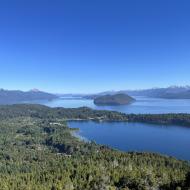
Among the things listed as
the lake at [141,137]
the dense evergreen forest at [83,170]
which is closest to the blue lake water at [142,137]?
the lake at [141,137]

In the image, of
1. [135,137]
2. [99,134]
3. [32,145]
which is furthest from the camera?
[99,134]

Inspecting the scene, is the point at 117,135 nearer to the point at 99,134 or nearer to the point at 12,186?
the point at 99,134

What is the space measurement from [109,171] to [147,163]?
1333 centimetres

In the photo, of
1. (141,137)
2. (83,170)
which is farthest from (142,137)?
(83,170)

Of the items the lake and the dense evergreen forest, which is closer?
the dense evergreen forest

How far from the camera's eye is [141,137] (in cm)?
14988

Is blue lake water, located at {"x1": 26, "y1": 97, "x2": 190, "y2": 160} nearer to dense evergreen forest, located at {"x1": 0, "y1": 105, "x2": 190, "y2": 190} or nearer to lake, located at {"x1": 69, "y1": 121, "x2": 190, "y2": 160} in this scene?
lake, located at {"x1": 69, "y1": 121, "x2": 190, "y2": 160}

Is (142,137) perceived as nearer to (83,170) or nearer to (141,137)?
(141,137)

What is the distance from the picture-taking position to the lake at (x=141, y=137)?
124 m

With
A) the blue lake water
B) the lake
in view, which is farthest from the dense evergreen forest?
the blue lake water

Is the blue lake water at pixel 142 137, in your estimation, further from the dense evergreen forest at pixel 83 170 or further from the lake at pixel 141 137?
the dense evergreen forest at pixel 83 170

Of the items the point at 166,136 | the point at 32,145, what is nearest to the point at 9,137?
the point at 32,145

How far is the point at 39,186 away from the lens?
62625 millimetres

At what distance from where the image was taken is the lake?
123750 millimetres
